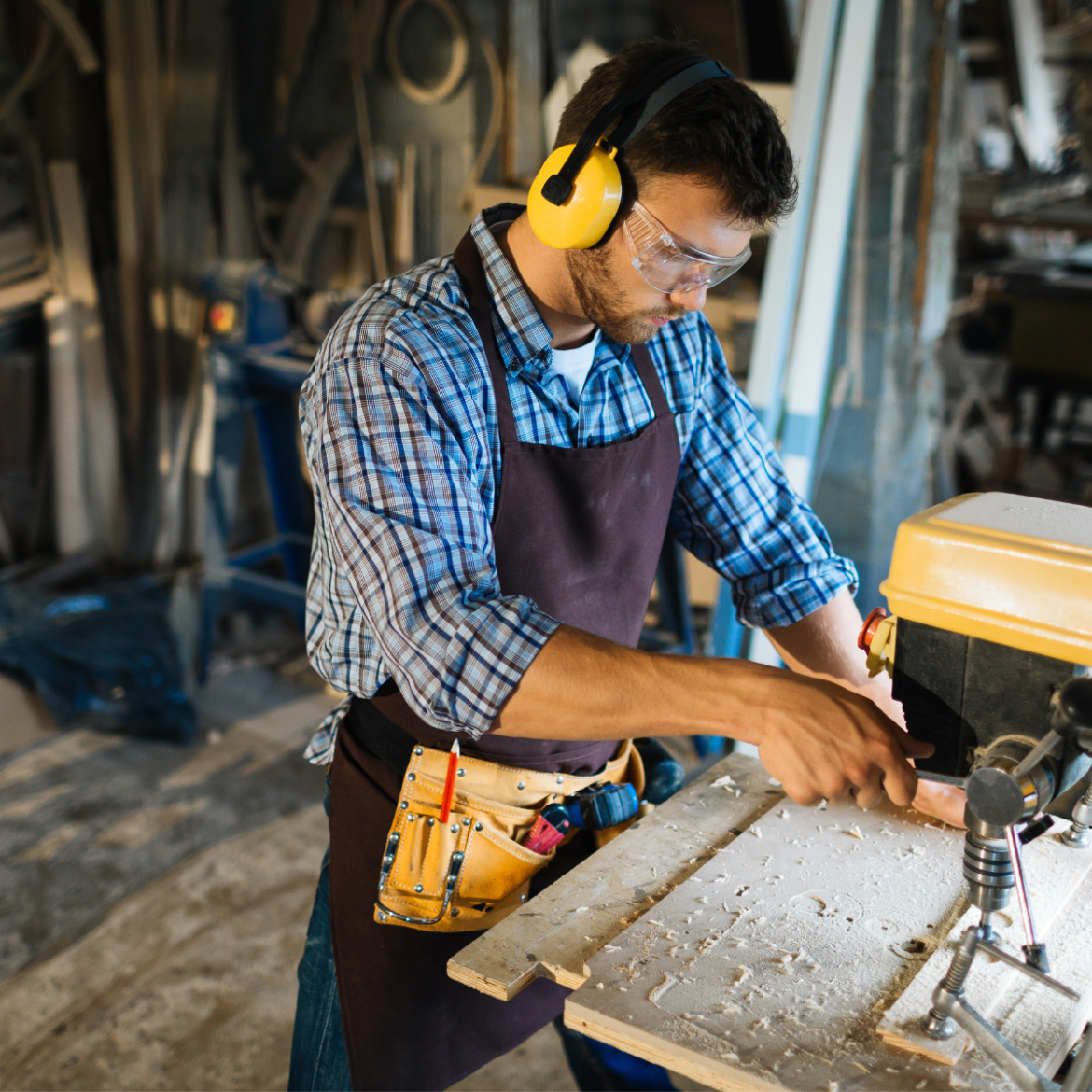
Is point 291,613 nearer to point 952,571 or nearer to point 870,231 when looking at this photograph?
point 870,231

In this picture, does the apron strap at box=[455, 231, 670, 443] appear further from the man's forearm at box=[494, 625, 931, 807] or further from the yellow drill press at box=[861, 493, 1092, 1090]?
the yellow drill press at box=[861, 493, 1092, 1090]

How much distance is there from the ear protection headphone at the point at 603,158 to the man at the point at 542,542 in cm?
2

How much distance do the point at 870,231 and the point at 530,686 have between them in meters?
2.14

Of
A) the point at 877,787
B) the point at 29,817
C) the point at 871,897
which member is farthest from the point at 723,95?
the point at 29,817

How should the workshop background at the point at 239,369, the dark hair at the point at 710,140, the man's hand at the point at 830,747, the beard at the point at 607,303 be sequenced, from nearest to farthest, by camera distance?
the man's hand at the point at 830,747 → the dark hair at the point at 710,140 → the beard at the point at 607,303 → the workshop background at the point at 239,369

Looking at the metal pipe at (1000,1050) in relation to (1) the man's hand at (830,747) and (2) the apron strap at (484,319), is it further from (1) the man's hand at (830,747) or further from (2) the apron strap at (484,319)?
(2) the apron strap at (484,319)

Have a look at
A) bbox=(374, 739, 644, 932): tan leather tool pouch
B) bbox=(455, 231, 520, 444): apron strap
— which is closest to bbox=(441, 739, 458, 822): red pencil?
bbox=(374, 739, 644, 932): tan leather tool pouch

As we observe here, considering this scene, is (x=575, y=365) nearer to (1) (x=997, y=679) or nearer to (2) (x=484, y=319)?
(2) (x=484, y=319)

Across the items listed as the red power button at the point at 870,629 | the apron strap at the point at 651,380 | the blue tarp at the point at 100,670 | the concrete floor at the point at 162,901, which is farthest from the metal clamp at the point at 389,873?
the blue tarp at the point at 100,670

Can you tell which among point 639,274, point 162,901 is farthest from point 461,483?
point 162,901

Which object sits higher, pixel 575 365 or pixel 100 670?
pixel 575 365

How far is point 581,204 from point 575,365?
0.25 m

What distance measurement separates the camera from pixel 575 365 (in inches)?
55.3

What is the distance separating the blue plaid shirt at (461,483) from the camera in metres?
1.08
